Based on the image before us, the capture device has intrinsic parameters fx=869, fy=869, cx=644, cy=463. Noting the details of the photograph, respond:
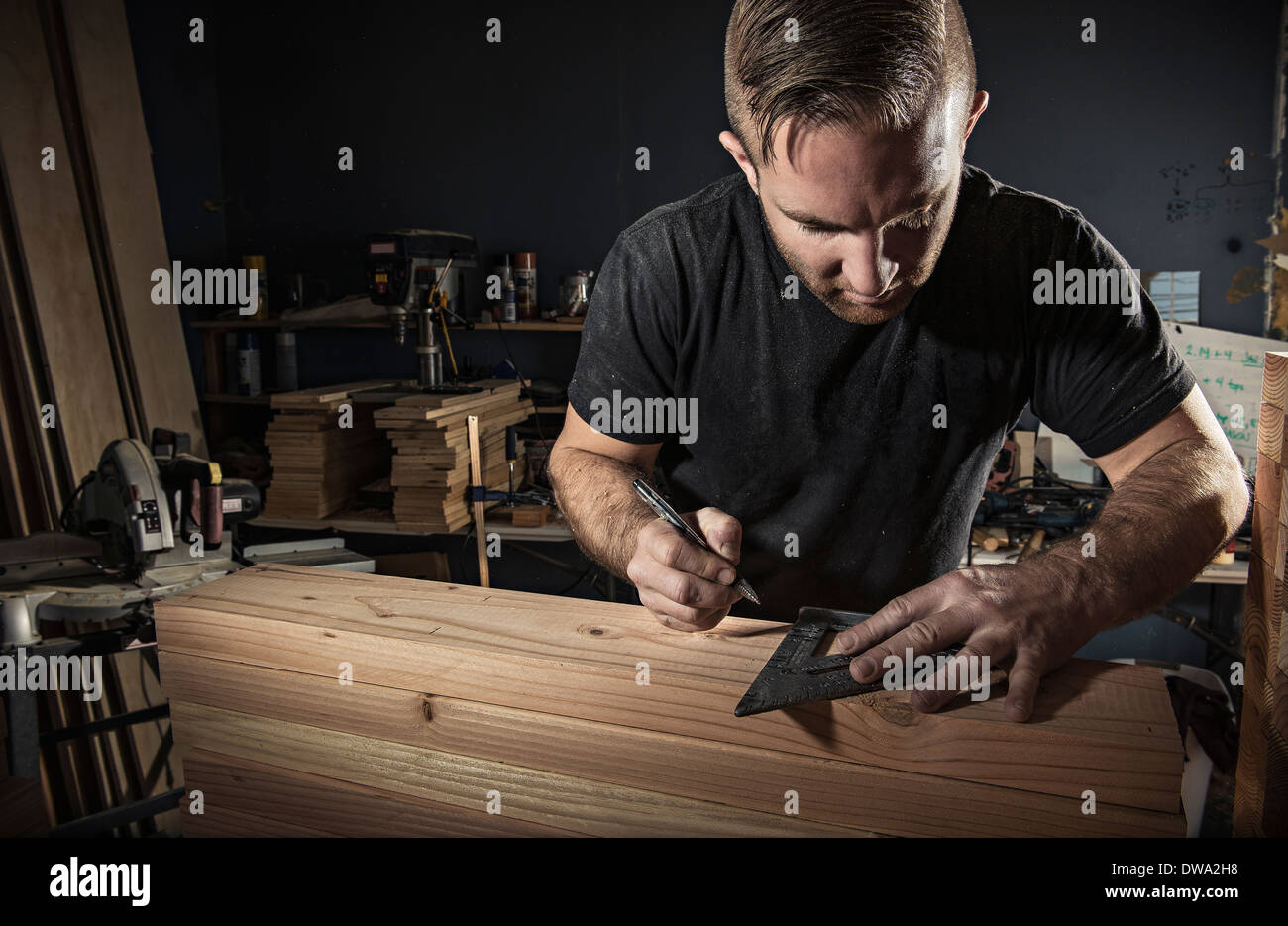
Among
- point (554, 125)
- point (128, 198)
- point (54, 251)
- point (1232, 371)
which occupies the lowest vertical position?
point (1232, 371)

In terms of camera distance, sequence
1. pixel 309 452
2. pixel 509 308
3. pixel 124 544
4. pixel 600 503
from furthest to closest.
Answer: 1. pixel 509 308
2. pixel 309 452
3. pixel 124 544
4. pixel 600 503

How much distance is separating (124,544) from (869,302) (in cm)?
184

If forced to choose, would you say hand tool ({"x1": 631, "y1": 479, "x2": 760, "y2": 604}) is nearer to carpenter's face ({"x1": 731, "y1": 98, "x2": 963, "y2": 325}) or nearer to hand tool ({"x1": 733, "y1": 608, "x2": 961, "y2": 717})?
hand tool ({"x1": 733, "y1": 608, "x2": 961, "y2": 717})

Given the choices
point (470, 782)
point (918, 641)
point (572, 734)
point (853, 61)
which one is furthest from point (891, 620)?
point (853, 61)

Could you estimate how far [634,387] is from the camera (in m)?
1.37

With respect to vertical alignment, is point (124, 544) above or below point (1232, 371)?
below

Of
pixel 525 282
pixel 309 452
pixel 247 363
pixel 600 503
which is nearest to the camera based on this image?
pixel 600 503

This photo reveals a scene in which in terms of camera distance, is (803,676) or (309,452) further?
(309,452)

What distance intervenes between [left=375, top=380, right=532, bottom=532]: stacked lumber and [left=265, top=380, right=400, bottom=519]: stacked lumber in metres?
0.23

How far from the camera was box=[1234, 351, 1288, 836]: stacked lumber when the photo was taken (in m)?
0.81

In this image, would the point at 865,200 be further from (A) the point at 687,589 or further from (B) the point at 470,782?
(B) the point at 470,782

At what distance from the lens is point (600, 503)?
124cm

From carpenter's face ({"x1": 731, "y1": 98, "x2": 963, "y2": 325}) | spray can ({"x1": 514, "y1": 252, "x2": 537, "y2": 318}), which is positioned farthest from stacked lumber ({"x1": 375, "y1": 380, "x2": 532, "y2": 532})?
carpenter's face ({"x1": 731, "y1": 98, "x2": 963, "y2": 325})

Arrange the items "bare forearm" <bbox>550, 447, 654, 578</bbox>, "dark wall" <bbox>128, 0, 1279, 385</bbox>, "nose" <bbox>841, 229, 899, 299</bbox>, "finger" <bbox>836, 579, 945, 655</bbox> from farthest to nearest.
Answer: "dark wall" <bbox>128, 0, 1279, 385</bbox>
"bare forearm" <bbox>550, 447, 654, 578</bbox>
"nose" <bbox>841, 229, 899, 299</bbox>
"finger" <bbox>836, 579, 945, 655</bbox>
